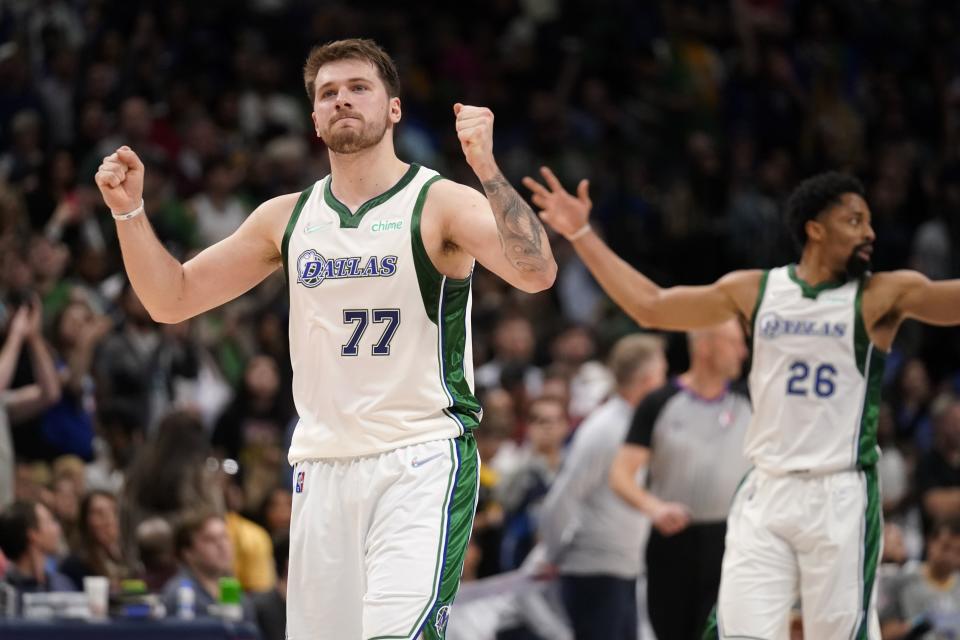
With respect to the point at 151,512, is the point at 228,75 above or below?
above

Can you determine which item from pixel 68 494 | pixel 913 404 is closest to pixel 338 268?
pixel 68 494

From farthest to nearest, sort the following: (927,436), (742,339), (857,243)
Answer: (927,436) < (742,339) < (857,243)

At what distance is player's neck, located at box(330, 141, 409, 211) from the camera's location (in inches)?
246

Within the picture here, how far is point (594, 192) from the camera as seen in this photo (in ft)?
59.1

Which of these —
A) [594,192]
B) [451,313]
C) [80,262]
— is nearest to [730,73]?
[594,192]

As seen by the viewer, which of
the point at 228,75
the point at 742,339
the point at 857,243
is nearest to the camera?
the point at 857,243

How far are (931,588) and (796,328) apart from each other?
3.43 m

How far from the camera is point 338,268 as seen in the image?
20.0 feet

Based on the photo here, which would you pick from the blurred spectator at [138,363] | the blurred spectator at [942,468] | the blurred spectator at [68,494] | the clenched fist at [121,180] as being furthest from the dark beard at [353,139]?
the blurred spectator at [942,468]

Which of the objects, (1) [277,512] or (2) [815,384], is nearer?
(2) [815,384]

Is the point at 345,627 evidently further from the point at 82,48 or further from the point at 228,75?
the point at 228,75

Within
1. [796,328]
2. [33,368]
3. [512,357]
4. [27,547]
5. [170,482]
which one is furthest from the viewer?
[512,357]

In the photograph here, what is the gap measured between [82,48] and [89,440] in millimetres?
5001

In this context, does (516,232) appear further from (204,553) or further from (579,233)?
(204,553)
